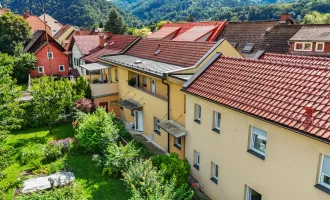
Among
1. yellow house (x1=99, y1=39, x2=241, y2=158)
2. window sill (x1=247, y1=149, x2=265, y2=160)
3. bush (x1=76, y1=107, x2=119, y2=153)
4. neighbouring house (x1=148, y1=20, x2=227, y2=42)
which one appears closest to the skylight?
neighbouring house (x1=148, y1=20, x2=227, y2=42)

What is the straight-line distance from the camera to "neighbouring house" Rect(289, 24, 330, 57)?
1430 inches

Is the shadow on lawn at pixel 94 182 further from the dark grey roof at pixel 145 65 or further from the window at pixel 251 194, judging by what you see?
the dark grey roof at pixel 145 65

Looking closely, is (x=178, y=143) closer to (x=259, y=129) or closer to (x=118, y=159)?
(x=118, y=159)

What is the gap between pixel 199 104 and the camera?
1523 cm

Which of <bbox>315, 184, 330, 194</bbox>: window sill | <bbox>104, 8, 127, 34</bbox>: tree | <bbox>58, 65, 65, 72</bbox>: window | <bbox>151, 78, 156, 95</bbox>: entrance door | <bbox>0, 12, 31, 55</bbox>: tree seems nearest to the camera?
<bbox>315, 184, 330, 194</bbox>: window sill

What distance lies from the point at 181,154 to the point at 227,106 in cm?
683

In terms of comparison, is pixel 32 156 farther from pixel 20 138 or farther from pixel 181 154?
pixel 181 154

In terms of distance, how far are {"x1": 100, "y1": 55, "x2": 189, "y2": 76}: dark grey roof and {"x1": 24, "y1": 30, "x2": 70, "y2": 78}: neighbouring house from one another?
21.0m

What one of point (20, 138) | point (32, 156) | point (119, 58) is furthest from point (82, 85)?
point (32, 156)

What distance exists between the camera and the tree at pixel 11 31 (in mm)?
54725

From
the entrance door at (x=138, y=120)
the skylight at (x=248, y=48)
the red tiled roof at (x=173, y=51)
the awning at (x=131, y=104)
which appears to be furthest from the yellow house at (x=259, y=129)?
the skylight at (x=248, y=48)

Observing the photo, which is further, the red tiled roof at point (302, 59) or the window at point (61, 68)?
the window at point (61, 68)

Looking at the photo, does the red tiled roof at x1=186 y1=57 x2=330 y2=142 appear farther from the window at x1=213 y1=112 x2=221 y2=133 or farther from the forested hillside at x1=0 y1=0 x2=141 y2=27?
the forested hillside at x1=0 y1=0 x2=141 y2=27

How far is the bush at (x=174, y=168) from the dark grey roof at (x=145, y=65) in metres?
5.90
